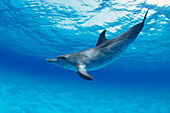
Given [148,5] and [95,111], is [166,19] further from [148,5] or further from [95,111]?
[95,111]

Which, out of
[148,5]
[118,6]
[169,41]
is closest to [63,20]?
[118,6]

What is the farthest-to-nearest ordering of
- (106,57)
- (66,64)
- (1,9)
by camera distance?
1. (1,9)
2. (66,64)
3. (106,57)

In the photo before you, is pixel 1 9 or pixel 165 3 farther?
pixel 1 9

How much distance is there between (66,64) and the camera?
4.08 meters

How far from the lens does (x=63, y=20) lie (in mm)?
16109

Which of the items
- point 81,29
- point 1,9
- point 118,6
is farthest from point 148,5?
point 1,9

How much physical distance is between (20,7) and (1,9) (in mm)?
3654

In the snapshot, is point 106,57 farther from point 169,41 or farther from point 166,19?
point 169,41

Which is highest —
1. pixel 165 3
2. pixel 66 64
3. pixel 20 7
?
pixel 20 7

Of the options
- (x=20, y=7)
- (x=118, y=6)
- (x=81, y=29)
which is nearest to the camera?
(x=118, y=6)

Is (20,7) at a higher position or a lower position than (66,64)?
higher

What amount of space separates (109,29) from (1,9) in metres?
14.9

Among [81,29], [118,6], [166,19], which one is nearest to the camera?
[118,6]

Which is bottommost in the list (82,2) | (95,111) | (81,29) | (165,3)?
(95,111)
